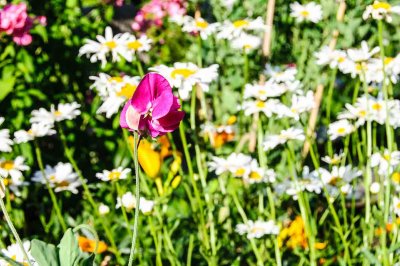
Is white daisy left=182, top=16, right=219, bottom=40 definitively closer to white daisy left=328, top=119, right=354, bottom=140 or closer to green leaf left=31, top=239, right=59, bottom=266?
white daisy left=328, top=119, right=354, bottom=140

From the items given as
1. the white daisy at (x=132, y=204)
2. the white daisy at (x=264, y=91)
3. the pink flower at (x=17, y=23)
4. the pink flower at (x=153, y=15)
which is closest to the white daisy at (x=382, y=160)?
the white daisy at (x=264, y=91)

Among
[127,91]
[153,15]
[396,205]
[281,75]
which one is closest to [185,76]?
[127,91]

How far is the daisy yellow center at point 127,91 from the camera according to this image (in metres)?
1.64

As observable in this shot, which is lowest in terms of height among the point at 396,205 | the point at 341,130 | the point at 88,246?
the point at 88,246

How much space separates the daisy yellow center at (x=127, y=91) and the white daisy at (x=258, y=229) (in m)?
0.40

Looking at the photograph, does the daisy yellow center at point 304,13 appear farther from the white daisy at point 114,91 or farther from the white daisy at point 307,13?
the white daisy at point 114,91

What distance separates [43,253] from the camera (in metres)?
1.03

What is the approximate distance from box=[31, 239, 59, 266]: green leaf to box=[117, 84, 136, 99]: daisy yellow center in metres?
0.64

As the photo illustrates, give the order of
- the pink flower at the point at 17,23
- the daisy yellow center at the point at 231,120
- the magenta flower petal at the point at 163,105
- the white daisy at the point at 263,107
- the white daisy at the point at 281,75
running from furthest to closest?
the daisy yellow center at the point at 231,120
the pink flower at the point at 17,23
the white daisy at the point at 281,75
the white daisy at the point at 263,107
the magenta flower petal at the point at 163,105

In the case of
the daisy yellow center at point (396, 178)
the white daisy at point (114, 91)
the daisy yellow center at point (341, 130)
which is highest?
the white daisy at point (114, 91)

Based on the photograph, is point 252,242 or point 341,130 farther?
point 341,130

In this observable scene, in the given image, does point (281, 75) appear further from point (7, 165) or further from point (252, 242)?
point (7, 165)

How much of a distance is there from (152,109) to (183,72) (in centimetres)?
71

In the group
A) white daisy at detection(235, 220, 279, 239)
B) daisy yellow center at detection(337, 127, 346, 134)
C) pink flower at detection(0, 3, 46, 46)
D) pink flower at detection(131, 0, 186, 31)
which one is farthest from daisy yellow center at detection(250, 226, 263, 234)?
pink flower at detection(131, 0, 186, 31)
